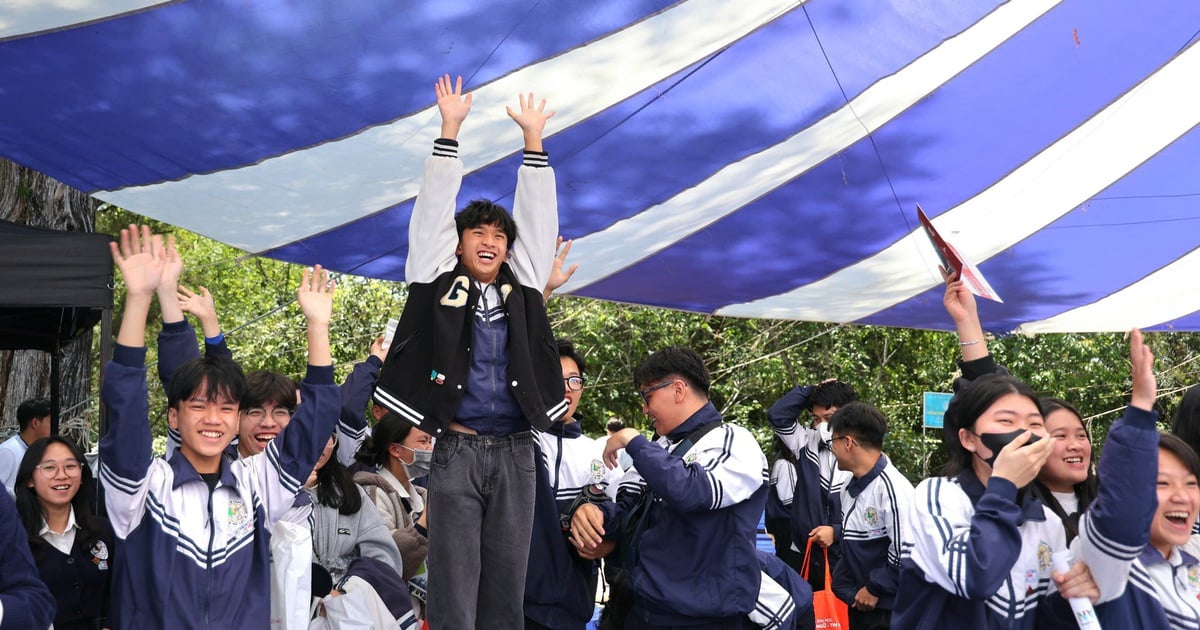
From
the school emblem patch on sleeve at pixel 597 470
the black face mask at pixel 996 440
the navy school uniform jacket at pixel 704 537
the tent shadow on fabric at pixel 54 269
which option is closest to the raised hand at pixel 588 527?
the navy school uniform jacket at pixel 704 537

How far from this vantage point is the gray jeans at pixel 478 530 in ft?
10.1

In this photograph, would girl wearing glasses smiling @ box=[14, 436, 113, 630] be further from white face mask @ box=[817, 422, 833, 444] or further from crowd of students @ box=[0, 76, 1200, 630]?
white face mask @ box=[817, 422, 833, 444]

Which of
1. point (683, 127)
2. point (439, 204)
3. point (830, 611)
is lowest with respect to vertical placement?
point (830, 611)

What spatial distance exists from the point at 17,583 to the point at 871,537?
11.3 feet

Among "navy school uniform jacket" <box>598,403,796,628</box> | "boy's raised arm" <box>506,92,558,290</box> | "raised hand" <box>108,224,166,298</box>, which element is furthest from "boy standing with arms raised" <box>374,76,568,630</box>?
"raised hand" <box>108,224,166,298</box>

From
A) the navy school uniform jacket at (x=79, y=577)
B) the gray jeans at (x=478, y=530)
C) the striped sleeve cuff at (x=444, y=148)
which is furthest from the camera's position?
the navy school uniform jacket at (x=79, y=577)

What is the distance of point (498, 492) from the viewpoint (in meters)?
3.14

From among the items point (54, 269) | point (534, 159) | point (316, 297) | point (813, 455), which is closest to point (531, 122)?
point (534, 159)

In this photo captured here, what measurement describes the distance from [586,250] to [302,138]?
5.58 feet

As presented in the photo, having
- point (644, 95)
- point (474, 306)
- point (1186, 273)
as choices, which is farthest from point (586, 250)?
point (1186, 273)

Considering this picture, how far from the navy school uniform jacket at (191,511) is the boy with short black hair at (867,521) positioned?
2609mm

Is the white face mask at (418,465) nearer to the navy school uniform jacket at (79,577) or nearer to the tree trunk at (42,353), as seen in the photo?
the navy school uniform jacket at (79,577)

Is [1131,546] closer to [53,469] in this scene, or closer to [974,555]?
[974,555]

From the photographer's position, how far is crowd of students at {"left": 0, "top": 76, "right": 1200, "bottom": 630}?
8.50 ft
